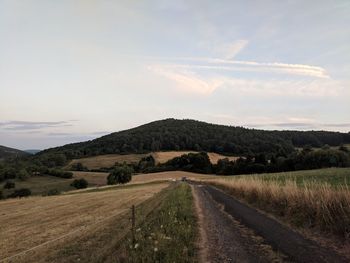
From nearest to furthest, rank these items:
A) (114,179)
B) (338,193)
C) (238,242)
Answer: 1. (238,242)
2. (338,193)
3. (114,179)

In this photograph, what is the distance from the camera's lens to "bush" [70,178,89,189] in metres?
109

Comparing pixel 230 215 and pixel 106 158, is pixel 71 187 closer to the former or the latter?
pixel 106 158

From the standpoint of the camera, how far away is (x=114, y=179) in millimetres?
103250

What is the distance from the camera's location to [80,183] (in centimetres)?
10962

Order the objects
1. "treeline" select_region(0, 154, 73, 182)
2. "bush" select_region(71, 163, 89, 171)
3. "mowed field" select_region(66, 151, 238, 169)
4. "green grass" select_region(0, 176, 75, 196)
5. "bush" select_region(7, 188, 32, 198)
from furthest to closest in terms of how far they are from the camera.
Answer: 1. "mowed field" select_region(66, 151, 238, 169)
2. "bush" select_region(71, 163, 89, 171)
3. "treeline" select_region(0, 154, 73, 182)
4. "green grass" select_region(0, 176, 75, 196)
5. "bush" select_region(7, 188, 32, 198)

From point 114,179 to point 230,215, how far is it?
3403 inches

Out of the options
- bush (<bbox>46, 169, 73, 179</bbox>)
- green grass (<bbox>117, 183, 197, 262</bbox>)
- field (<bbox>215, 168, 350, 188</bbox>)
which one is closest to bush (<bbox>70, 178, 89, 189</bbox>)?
bush (<bbox>46, 169, 73, 179</bbox>)

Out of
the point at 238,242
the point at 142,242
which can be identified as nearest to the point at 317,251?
the point at 238,242

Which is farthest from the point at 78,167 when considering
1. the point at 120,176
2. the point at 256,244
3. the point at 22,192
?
the point at 256,244

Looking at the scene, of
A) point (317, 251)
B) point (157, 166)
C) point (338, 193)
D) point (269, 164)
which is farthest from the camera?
point (157, 166)

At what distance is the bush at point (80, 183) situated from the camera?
109125mm

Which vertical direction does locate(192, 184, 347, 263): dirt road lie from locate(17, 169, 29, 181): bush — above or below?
below

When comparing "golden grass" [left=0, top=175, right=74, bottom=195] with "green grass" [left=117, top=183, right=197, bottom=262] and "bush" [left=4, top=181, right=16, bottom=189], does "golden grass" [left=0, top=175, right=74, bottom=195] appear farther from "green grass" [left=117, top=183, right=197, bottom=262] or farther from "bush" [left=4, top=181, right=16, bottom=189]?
"green grass" [left=117, top=183, right=197, bottom=262]

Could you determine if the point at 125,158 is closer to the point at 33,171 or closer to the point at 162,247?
the point at 33,171
